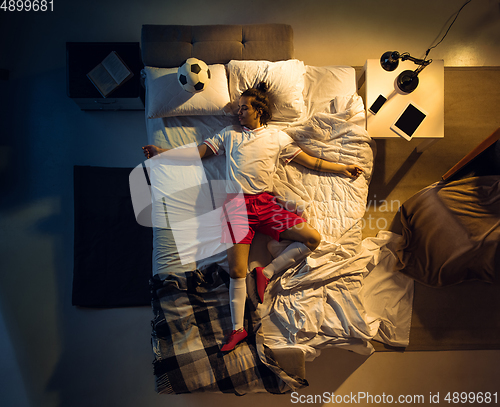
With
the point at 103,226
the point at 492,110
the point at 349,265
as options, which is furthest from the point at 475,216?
the point at 103,226

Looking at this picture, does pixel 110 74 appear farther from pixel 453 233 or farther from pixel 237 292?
pixel 453 233

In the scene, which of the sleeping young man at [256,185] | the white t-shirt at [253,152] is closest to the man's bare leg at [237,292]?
the sleeping young man at [256,185]

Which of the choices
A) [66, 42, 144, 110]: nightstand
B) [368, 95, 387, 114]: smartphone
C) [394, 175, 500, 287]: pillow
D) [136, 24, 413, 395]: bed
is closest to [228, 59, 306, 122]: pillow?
[136, 24, 413, 395]: bed

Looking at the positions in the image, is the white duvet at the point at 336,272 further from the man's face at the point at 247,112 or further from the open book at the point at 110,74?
the open book at the point at 110,74

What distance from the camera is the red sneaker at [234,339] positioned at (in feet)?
5.20

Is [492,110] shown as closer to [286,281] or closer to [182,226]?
[286,281]

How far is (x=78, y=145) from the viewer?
2.15 m

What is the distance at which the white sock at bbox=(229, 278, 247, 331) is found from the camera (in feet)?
5.27

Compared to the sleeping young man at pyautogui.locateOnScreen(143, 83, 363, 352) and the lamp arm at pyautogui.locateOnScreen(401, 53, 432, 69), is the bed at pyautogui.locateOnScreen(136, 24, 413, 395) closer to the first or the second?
the sleeping young man at pyautogui.locateOnScreen(143, 83, 363, 352)

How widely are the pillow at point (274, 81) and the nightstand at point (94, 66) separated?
694 millimetres

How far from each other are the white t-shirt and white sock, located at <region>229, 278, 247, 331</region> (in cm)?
56

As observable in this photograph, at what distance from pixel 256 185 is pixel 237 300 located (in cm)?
71

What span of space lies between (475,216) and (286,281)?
120 cm

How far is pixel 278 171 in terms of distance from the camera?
185cm
